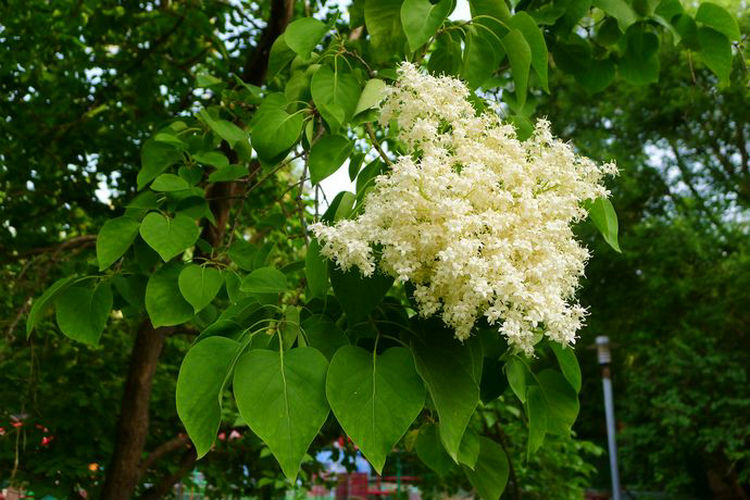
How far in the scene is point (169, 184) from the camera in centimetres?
145

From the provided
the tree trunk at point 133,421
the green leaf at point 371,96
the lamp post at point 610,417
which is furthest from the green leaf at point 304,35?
the lamp post at point 610,417

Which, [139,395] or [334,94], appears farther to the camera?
[139,395]

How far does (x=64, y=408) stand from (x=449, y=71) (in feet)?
9.43

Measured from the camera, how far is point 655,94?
12680mm

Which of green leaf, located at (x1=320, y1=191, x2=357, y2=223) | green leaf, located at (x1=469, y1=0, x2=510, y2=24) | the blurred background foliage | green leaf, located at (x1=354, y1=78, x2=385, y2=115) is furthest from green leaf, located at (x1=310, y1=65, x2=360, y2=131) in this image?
the blurred background foliage

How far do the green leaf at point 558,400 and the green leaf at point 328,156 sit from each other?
508 mm

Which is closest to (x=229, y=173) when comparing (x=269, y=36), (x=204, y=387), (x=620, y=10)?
(x=204, y=387)

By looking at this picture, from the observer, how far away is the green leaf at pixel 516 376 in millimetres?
1130

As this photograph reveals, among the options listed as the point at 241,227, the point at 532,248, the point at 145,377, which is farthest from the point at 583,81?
the point at 241,227

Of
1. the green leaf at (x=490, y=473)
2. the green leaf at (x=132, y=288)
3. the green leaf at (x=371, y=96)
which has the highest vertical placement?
the green leaf at (x=371, y=96)

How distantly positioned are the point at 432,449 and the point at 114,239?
0.70 m

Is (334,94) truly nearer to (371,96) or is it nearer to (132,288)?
(371,96)

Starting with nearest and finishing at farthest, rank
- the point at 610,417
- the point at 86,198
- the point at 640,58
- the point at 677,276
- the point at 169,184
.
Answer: the point at 169,184
the point at 640,58
the point at 86,198
the point at 610,417
the point at 677,276

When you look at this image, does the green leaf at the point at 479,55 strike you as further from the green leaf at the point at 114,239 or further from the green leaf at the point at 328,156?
the green leaf at the point at 114,239
